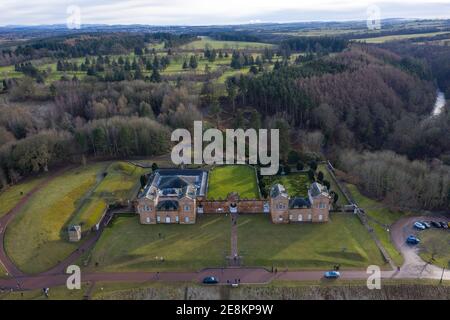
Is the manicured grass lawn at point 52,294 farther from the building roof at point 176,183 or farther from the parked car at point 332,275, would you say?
the parked car at point 332,275

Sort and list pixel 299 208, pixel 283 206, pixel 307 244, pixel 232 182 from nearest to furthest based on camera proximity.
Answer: pixel 307 244 < pixel 283 206 < pixel 299 208 < pixel 232 182

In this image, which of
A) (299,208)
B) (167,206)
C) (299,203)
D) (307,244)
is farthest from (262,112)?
(307,244)

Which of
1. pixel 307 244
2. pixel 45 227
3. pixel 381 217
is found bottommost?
pixel 381 217

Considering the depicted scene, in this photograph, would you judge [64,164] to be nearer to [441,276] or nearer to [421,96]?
[441,276]

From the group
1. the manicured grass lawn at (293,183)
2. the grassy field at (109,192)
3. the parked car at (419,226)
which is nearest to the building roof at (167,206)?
the grassy field at (109,192)

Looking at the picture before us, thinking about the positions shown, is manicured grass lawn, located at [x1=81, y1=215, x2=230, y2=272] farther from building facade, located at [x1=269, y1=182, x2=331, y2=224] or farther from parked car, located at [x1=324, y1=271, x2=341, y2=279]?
parked car, located at [x1=324, y1=271, x2=341, y2=279]

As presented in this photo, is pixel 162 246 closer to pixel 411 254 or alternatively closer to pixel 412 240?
pixel 411 254

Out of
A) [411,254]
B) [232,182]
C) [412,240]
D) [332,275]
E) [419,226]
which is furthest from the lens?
[232,182]
